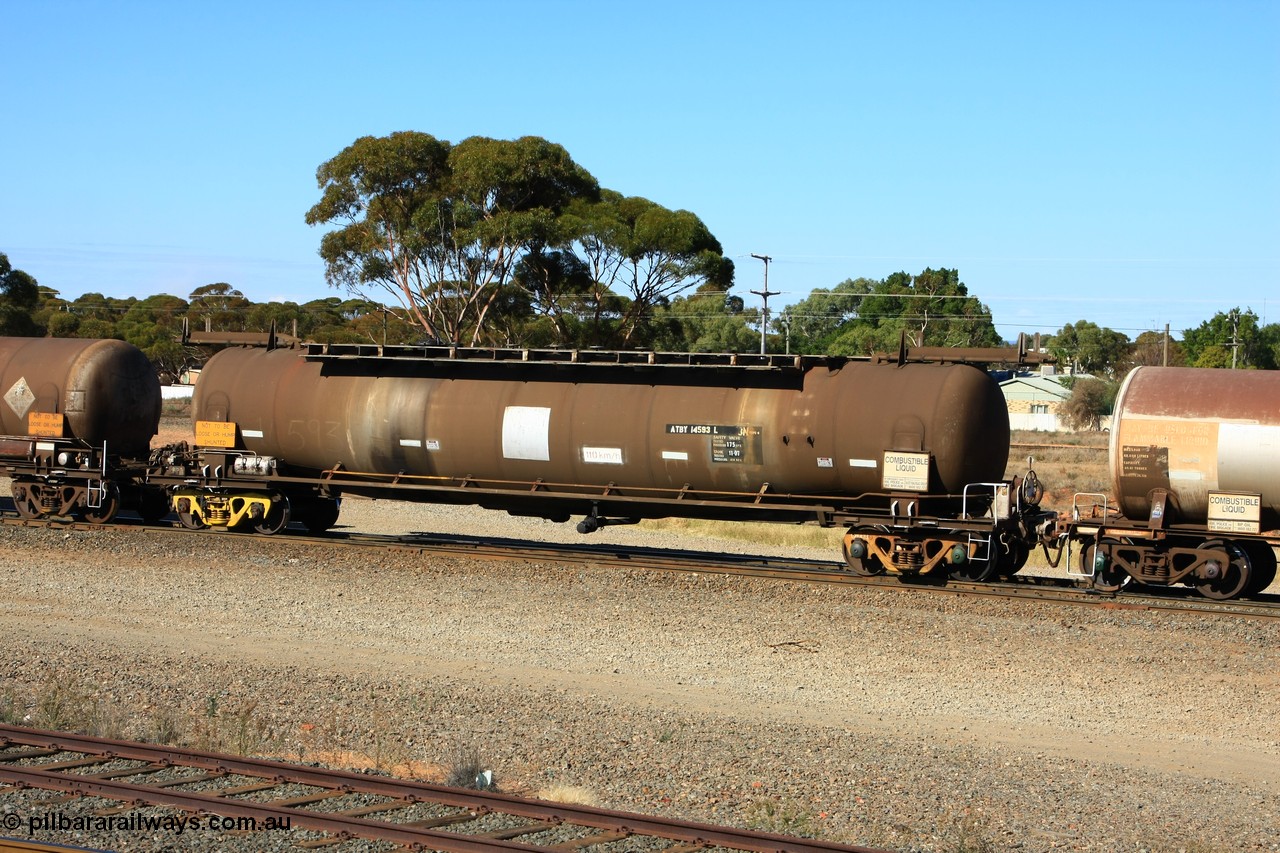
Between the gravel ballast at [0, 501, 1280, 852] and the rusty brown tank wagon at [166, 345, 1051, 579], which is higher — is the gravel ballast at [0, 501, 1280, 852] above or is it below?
below

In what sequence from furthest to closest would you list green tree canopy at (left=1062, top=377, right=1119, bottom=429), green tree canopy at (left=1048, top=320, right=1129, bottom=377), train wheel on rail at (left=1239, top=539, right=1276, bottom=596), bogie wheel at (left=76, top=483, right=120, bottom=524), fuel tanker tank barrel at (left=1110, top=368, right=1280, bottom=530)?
green tree canopy at (left=1048, top=320, right=1129, bottom=377) < green tree canopy at (left=1062, top=377, right=1119, bottom=429) < bogie wheel at (left=76, top=483, right=120, bottom=524) < train wheel on rail at (left=1239, top=539, right=1276, bottom=596) < fuel tanker tank barrel at (left=1110, top=368, right=1280, bottom=530)

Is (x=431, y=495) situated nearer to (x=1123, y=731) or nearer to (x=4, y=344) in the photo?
(x=4, y=344)

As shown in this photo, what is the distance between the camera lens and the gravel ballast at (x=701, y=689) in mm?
8711

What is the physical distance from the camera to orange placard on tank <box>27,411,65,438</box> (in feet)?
75.3

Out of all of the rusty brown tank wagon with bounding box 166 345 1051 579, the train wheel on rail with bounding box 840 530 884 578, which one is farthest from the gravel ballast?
the rusty brown tank wagon with bounding box 166 345 1051 579

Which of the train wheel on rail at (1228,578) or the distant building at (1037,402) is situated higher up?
the distant building at (1037,402)

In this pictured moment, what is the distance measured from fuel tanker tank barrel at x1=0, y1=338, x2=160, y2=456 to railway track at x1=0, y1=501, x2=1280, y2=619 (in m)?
1.89

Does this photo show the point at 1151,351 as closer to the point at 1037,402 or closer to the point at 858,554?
the point at 1037,402

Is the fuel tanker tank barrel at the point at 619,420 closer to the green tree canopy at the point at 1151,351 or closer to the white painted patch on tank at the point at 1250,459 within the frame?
the white painted patch on tank at the point at 1250,459

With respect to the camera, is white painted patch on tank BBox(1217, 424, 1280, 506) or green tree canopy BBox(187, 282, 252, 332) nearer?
white painted patch on tank BBox(1217, 424, 1280, 506)

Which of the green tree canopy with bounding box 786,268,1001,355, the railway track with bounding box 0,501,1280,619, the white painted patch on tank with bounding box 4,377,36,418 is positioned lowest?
the railway track with bounding box 0,501,1280,619

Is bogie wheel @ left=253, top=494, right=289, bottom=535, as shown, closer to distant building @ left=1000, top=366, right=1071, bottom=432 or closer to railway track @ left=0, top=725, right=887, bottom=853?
railway track @ left=0, top=725, right=887, bottom=853

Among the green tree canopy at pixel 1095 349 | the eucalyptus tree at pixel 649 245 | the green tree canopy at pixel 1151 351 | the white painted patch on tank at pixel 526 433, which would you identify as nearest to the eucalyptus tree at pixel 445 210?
the eucalyptus tree at pixel 649 245

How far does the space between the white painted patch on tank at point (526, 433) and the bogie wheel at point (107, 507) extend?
869cm
